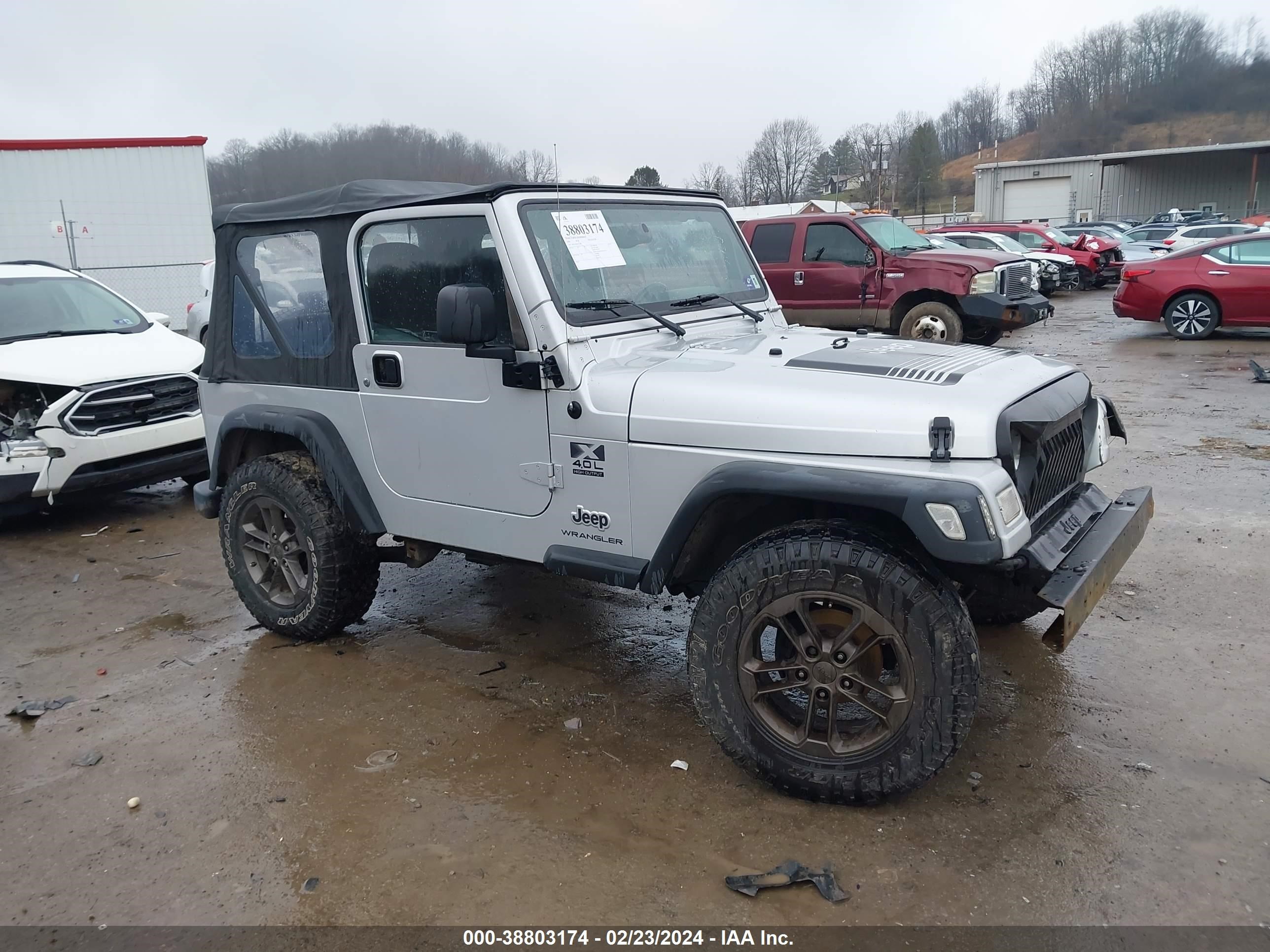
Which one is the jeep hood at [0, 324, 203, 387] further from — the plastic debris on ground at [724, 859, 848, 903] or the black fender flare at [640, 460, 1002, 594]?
the plastic debris on ground at [724, 859, 848, 903]

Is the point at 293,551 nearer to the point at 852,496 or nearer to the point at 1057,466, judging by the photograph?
the point at 852,496

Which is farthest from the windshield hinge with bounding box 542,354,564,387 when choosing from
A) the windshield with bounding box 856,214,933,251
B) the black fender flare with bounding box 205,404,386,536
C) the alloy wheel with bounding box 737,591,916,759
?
the windshield with bounding box 856,214,933,251

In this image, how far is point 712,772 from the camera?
340 cm

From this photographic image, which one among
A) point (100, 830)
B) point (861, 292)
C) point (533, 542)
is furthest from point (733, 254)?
point (861, 292)

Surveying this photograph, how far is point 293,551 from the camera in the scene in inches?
179

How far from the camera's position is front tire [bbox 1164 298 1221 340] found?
13250 mm

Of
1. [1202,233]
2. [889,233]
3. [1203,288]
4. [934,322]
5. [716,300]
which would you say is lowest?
[934,322]

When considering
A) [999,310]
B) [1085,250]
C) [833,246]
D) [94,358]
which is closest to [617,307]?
[94,358]

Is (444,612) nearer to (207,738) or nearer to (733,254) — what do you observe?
(207,738)

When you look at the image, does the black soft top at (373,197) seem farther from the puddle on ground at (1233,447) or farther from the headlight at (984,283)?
the headlight at (984,283)

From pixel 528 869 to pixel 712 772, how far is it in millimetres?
800

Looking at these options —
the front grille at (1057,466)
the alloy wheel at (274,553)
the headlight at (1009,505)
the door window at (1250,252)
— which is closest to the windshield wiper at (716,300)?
the front grille at (1057,466)

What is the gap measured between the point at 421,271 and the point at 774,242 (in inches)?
355

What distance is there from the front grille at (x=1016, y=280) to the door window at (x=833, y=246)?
1681 millimetres
